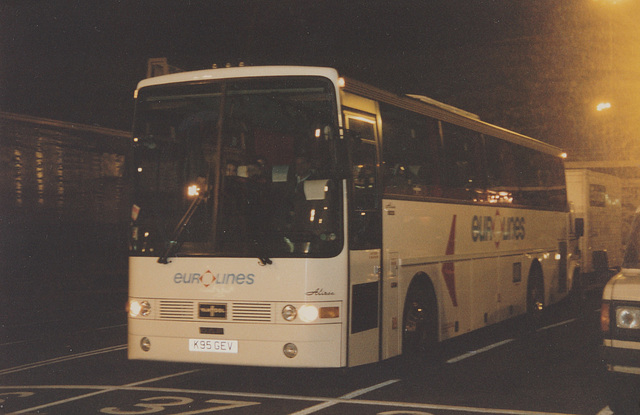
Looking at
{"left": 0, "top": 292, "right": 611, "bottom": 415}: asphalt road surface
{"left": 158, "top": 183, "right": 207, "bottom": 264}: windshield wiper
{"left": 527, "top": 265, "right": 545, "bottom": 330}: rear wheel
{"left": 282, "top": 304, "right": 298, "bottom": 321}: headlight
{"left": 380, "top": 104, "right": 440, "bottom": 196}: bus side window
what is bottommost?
{"left": 0, "top": 292, "right": 611, "bottom": 415}: asphalt road surface

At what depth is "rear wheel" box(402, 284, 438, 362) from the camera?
1089cm

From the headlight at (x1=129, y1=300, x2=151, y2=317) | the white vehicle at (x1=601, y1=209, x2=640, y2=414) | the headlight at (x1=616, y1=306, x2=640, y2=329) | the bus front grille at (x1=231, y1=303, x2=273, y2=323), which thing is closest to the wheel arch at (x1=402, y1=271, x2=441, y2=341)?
the bus front grille at (x1=231, y1=303, x2=273, y2=323)

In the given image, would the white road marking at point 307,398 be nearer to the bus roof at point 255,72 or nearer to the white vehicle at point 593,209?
the bus roof at point 255,72

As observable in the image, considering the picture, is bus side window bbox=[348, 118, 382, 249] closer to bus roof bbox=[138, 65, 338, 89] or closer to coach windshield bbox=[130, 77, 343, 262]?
coach windshield bbox=[130, 77, 343, 262]

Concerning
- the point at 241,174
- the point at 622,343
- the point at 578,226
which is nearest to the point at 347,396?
the point at 241,174

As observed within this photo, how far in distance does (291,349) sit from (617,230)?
85.2ft

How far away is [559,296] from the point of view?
61.5 feet

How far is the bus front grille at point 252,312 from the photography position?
29.2ft

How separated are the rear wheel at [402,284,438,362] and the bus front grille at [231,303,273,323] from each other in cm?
235

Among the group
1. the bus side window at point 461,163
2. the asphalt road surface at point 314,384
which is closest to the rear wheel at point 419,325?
the asphalt road surface at point 314,384

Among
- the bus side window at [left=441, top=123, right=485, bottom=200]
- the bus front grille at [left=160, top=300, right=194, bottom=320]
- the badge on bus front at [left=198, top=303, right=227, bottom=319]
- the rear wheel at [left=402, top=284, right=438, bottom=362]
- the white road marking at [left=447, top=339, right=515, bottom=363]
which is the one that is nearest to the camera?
the badge on bus front at [left=198, top=303, right=227, bottom=319]

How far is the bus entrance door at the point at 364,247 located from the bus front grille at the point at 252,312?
2.92 ft

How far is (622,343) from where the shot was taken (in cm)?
740

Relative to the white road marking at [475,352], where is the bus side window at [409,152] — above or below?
above
